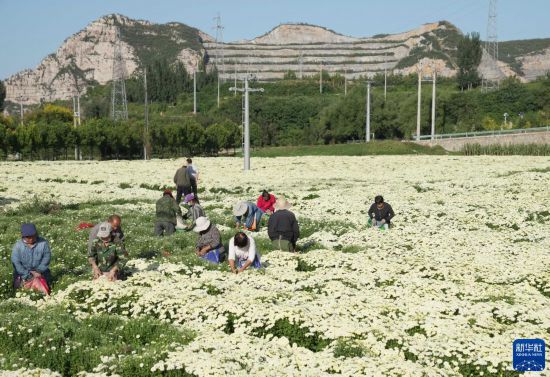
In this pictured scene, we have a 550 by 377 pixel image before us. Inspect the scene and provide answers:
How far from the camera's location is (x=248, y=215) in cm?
2742

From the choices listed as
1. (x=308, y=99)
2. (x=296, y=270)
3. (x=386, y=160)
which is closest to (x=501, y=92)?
(x=308, y=99)

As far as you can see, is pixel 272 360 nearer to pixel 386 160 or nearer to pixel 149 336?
pixel 149 336

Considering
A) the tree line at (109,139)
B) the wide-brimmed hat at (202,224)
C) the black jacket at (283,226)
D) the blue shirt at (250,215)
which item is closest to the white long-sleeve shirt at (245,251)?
the wide-brimmed hat at (202,224)

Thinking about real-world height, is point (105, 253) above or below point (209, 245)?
above

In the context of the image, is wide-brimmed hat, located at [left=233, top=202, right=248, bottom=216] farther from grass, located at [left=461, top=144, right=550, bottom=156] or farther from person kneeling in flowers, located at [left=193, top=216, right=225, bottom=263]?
grass, located at [left=461, top=144, right=550, bottom=156]

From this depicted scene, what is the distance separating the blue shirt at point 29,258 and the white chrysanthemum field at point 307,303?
2.39 ft

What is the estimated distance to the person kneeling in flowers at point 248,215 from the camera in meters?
27.0

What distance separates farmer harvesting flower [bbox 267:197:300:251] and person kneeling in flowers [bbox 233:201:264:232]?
480 cm

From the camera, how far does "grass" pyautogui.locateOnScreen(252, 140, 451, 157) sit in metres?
95.0

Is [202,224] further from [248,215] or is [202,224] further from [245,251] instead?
[248,215]

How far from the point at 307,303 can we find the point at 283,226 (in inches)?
276

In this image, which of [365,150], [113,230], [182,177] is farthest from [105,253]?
[365,150]

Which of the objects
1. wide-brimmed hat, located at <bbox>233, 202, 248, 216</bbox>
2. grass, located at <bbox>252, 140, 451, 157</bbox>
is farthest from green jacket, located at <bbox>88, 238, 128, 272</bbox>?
grass, located at <bbox>252, 140, 451, 157</bbox>

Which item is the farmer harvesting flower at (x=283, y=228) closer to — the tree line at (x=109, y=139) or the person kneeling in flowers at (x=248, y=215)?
the person kneeling in flowers at (x=248, y=215)
